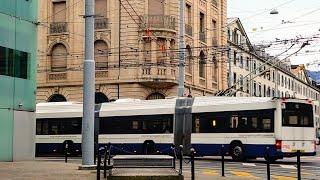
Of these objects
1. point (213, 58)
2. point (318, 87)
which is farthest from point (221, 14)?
point (318, 87)

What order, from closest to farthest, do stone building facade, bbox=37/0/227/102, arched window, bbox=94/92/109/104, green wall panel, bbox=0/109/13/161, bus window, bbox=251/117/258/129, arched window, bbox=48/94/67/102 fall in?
green wall panel, bbox=0/109/13/161 → bus window, bbox=251/117/258/129 → stone building facade, bbox=37/0/227/102 → arched window, bbox=94/92/109/104 → arched window, bbox=48/94/67/102

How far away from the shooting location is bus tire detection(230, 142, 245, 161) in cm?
2830

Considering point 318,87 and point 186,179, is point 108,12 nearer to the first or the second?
point 186,179

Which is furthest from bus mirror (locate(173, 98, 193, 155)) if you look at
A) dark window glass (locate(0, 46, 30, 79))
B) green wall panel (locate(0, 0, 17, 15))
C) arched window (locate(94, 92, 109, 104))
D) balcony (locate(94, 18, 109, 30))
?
balcony (locate(94, 18, 109, 30))

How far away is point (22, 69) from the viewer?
92.2ft

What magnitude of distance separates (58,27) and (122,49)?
5988 millimetres

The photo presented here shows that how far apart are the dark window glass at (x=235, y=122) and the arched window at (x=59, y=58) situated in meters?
20.4

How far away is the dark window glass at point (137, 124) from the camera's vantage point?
3162cm

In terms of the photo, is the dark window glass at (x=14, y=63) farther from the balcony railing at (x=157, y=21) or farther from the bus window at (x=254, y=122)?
the balcony railing at (x=157, y=21)

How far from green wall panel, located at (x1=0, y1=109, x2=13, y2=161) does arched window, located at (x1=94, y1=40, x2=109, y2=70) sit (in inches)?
797

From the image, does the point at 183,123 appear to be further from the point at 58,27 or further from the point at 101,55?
the point at 58,27

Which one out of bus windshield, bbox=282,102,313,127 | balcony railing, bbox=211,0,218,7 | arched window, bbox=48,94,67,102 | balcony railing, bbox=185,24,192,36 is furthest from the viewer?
balcony railing, bbox=211,0,218,7

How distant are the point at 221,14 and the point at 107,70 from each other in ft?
49.1

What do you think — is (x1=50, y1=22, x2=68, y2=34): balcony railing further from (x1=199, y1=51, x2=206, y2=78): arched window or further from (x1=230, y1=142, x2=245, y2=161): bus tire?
(x1=230, y1=142, x2=245, y2=161): bus tire
